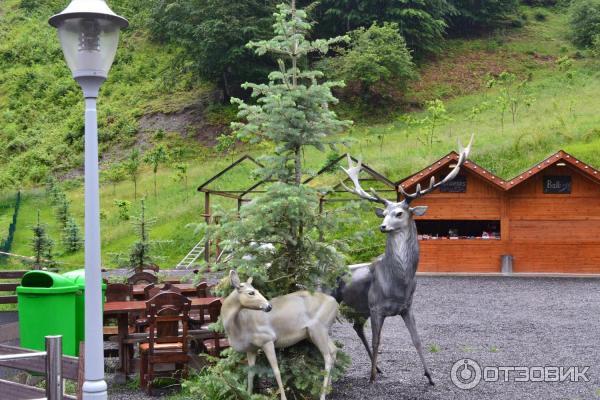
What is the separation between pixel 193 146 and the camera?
37.3m

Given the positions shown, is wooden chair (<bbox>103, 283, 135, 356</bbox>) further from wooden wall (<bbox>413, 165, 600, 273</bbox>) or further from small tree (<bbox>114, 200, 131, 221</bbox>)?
small tree (<bbox>114, 200, 131, 221</bbox>)

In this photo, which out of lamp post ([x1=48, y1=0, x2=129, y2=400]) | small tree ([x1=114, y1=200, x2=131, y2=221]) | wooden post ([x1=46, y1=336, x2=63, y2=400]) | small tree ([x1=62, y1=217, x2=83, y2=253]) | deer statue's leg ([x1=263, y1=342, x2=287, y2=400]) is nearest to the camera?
wooden post ([x1=46, y1=336, x2=63, y2=400])

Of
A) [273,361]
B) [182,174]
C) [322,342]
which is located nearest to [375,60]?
[182,174]

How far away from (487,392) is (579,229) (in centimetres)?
1371

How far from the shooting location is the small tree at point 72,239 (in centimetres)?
2531

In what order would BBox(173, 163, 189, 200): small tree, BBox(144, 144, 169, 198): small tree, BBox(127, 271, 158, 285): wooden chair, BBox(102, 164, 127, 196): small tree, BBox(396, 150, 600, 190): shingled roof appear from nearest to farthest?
BBox(127, 271, 158, 285): wooden chair, BBox(396, 150, 600, 190): shingled roof, BBox(173, 163, 189, 200): small tree, BBox(144, 144, 169, 198): small tree, BBox(102, 164, 127, 196): small tree

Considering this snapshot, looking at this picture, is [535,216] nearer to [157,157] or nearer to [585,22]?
[157,157]

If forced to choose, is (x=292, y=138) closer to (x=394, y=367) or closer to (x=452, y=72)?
(x=394, y=367)

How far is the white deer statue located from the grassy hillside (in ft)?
23.9

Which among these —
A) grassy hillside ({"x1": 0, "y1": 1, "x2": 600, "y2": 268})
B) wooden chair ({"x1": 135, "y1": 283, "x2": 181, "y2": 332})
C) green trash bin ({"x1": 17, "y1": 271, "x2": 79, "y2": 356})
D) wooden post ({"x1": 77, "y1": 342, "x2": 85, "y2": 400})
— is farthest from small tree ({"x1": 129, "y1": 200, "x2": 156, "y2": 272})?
wooden post ({"x1": 77, "y1": 342, "x2": 85, "y2": 400})

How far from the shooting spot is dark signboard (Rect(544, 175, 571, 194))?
20938 millimetres

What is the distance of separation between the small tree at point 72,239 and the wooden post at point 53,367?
21.5 meters

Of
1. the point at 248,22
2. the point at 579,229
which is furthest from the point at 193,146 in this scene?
the point at 579,229

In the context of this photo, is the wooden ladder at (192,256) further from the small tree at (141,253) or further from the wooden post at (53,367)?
the wooden post at (53,367)
